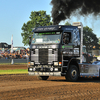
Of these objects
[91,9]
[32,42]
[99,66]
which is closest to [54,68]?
[32,42]

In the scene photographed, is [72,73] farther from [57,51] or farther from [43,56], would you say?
[43,56]

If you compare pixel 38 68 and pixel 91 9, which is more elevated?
pixel 91 9

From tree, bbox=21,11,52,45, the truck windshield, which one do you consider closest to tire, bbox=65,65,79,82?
the truck windshield

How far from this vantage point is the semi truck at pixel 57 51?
14.5 meters

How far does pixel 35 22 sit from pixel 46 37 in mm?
45579

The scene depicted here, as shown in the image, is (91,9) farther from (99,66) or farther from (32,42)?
(32,42)

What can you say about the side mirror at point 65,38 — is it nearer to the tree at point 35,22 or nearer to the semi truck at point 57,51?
the semi truck at point 57,51

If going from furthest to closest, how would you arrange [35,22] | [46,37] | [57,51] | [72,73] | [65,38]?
[35,22] < [72,73] < [46,37] < [65,38] < [57,51]

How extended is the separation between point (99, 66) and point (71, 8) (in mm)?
9989

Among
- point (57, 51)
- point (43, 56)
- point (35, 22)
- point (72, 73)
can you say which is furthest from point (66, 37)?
point (35, 22)

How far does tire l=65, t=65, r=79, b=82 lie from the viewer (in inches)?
590

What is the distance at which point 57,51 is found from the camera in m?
14.5

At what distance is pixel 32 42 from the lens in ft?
49.6

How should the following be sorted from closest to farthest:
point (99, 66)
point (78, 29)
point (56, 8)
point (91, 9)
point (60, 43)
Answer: point (60, 43)
point (78, 29)
point (99, 66)
point (56, 8)
point (91, 9)
